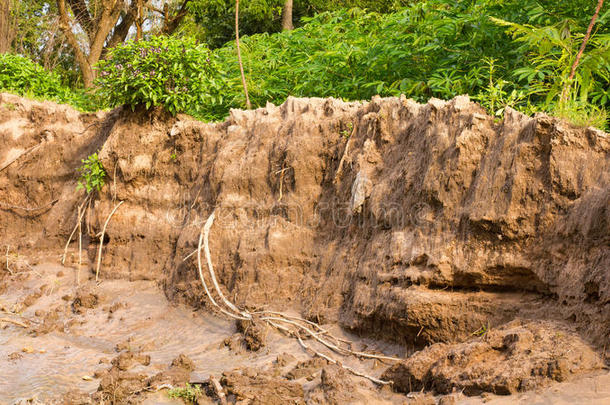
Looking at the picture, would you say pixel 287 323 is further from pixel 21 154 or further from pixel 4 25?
pixel 4 25

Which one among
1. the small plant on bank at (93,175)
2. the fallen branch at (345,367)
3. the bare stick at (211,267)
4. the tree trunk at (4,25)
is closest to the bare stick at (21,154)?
the small plant on bank at (93,175)

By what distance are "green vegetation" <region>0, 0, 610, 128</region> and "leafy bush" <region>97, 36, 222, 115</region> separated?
13 millimetres

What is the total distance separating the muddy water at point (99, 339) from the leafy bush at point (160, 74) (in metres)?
2.33

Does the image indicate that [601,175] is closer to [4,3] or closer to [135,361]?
[135,361]

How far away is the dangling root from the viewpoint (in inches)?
196

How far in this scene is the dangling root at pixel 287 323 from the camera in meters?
4.97

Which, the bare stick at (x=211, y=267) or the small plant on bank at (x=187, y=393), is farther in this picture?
the bare stick at (x=211, y=267)

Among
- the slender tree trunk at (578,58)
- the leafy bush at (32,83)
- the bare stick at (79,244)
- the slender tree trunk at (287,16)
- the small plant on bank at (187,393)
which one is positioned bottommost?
the small plant on bank at (187,393)

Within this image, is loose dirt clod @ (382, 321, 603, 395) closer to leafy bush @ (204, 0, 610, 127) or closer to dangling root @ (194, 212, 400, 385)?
dangling root @ (194, 212, 400, 385)

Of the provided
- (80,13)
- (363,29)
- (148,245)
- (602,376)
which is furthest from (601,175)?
Result: (80,13)

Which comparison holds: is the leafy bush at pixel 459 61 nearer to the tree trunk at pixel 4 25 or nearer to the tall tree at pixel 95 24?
the tall tree at pixel 95 24

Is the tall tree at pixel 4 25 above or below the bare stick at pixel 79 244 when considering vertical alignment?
above

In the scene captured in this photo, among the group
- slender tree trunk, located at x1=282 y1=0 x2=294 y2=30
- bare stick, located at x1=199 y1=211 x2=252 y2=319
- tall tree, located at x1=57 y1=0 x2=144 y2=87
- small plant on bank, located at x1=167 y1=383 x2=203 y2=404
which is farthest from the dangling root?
slender tree trunk, located at x1=282 y1=0 x2=294 y2=30

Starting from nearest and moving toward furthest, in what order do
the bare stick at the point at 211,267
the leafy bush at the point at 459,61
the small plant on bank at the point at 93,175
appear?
the leafy bush at the point at 459,61 → the bare stick at the point at 211,267 → the small plant on bank at the point at 93,175
